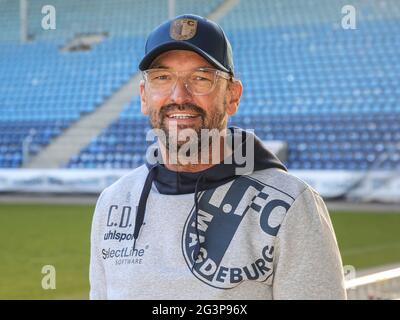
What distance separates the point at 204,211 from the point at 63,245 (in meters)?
6.85

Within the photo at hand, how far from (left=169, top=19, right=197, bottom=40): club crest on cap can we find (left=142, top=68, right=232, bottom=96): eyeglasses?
3.1 inches

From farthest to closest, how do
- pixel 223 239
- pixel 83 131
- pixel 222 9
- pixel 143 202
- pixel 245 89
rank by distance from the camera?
pixel 222 9
pixel 83 131
pixel 245 89
pixel 143 202
pixel 223 239

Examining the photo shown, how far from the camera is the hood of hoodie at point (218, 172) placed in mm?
1478

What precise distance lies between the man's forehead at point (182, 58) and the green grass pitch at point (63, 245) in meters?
4.08

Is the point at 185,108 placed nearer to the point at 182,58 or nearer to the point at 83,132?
the point at 182,58

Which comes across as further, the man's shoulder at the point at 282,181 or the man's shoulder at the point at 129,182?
the man's shoulder at the point at 129,182

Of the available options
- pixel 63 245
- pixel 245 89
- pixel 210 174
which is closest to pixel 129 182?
pixel 210 174

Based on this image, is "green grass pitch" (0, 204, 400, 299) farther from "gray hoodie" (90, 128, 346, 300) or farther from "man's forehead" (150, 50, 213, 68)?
"man's forehead" (150, 50, 213, 68)

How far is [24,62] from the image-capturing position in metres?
19.2

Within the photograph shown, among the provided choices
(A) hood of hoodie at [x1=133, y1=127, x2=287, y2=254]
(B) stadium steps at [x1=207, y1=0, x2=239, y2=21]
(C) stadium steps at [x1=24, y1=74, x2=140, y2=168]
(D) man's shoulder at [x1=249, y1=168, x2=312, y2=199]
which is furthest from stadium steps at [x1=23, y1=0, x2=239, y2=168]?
(D) man's shoulder at [x1=249, y1=168, x2=312, y2=199]

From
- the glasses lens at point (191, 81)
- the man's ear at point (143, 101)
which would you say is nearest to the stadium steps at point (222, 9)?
the man's ear at point (143, 101)

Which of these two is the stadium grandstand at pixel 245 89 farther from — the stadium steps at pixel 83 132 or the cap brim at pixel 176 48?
the cap brim at pixel 176 48

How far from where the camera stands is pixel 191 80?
1.47 metres

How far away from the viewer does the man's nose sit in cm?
146
